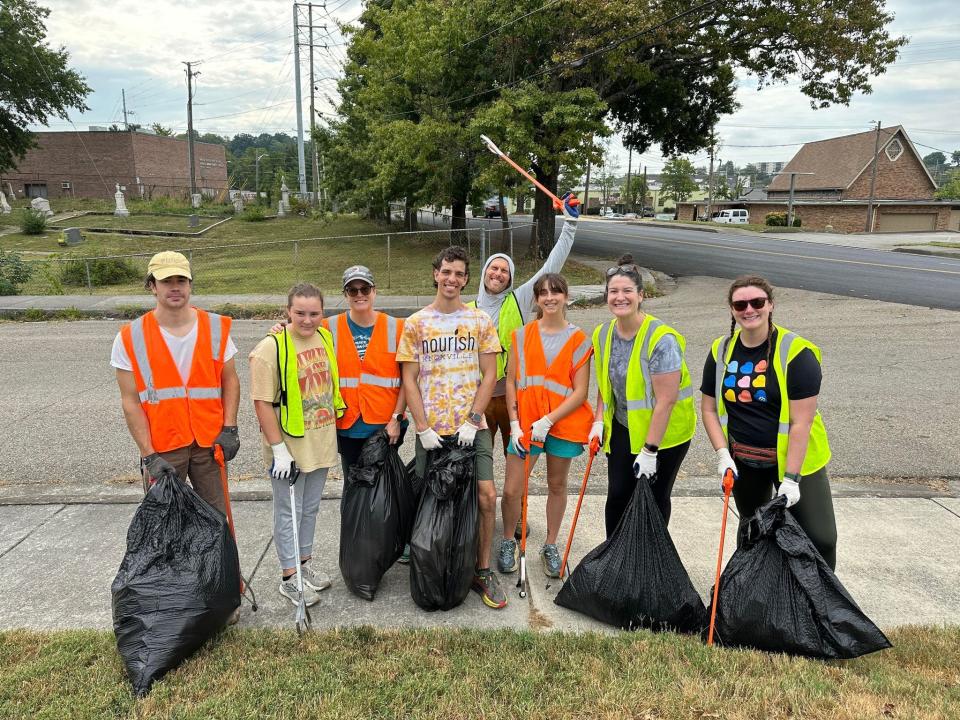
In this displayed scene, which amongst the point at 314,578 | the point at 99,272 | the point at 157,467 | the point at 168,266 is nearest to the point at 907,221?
the point at 99,272

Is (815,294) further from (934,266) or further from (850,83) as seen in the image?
(934,266)

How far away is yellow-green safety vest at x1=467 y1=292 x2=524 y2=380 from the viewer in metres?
3.60

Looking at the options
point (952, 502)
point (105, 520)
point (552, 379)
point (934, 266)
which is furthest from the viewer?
point (934, 266)

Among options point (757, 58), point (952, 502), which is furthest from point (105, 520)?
point (757, 58)

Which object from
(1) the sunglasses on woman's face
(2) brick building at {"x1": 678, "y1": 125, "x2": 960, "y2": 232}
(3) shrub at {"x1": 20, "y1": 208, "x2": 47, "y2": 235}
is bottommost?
(1) the sunglasses on woman's face

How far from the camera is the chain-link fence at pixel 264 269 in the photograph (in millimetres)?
15289

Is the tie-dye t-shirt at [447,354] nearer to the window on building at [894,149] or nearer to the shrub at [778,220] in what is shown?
the shrub at [778,220]

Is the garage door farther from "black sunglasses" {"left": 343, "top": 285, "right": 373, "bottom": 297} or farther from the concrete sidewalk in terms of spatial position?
"black sunglasses" {"left": 343, "top": 285, "right": 373, "bottom": 297}

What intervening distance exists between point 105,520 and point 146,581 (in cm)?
182

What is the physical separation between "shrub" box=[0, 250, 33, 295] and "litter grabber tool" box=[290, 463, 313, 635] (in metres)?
15.3

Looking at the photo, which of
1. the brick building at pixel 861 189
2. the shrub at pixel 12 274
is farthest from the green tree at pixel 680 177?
the shrub at pixel 12 274

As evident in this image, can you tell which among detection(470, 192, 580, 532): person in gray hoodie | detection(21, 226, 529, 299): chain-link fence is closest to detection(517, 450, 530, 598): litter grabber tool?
detection(470, 192, 580, 532): person in gray hoodie

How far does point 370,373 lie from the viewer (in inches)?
130

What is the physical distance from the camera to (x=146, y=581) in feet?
8.70
